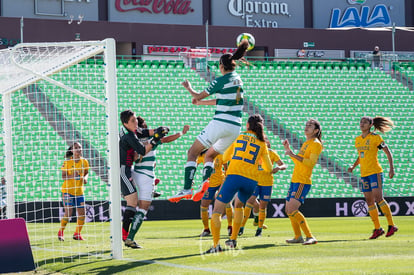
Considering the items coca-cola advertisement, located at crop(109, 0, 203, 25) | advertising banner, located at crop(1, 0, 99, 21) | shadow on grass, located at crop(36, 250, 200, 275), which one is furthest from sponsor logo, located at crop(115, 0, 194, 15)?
shadow on grass, located at crop(36, 250, 200, 275)

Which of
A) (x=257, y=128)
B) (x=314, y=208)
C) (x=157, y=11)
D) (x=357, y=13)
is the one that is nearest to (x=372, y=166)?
(x=257, y=128)

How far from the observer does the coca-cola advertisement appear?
34219 millimetres

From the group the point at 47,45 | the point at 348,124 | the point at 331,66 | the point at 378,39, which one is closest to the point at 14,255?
the point at 47,45

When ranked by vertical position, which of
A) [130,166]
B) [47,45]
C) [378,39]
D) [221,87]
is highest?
[378,39]

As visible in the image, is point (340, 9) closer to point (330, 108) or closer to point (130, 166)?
point (330, 108)

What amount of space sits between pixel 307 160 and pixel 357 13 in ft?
Result: 102

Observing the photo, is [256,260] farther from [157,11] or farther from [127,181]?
[157,11]

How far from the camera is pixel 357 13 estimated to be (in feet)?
129

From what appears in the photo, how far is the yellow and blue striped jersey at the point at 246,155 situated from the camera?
8.76 meters

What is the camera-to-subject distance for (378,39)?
36031 mm

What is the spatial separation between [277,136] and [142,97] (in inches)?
197

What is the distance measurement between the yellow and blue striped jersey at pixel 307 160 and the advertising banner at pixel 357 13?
95.7 ft

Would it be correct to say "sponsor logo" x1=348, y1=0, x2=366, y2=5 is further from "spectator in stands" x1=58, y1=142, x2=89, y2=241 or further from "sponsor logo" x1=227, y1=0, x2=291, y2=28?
"spectator in stands" x1=58, y1=142, x2=89, y2=241

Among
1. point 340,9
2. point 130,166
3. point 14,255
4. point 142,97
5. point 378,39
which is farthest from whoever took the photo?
point 340,9
